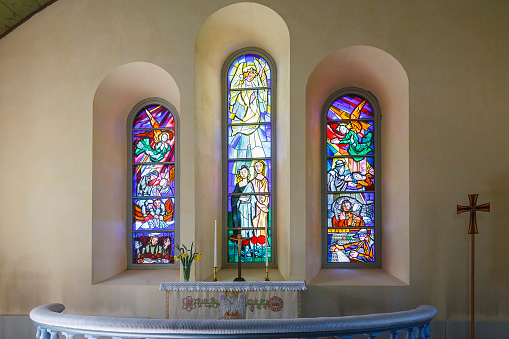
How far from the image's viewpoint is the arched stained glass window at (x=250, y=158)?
19.6 feet

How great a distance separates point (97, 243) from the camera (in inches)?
209

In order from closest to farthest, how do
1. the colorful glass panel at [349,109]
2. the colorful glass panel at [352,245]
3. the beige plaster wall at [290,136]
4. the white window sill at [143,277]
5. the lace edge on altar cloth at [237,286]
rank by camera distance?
the lace edge on altar cloth at [237,286] → the beige plaster wall at [290,136] → the white window sill at [143,277] → the colorful glass panel at [352,245] → the colorful glass panel at [349,109]

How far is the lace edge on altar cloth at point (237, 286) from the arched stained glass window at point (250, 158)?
1.50m

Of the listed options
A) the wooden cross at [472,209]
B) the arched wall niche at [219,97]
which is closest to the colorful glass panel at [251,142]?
the arched wall niche at [219,97]

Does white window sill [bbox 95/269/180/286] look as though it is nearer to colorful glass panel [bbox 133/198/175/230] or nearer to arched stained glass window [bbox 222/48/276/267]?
colorful glass panel [bbox 133/198/175/230]

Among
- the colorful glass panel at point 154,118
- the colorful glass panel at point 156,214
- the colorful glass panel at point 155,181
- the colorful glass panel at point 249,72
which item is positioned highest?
the colorful glass panel at point 249,72

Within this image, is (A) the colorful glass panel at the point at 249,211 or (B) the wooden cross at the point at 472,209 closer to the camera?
(B) the wooden cross at the point at 472,209

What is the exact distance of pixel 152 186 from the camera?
239 inches

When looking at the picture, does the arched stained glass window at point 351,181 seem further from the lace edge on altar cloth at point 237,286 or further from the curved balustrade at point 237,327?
the curved balustrade at point 237,327

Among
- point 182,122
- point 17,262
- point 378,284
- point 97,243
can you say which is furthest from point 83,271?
point 378,284

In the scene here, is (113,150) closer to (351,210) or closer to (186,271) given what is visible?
(186,271)

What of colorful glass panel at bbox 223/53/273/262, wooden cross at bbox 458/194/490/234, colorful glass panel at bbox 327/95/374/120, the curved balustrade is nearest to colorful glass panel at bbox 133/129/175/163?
colorful glass panel at bbox 223/53/273/262

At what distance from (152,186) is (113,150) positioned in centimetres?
Answer: 75

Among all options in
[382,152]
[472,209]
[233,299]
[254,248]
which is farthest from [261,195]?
[472,209]
